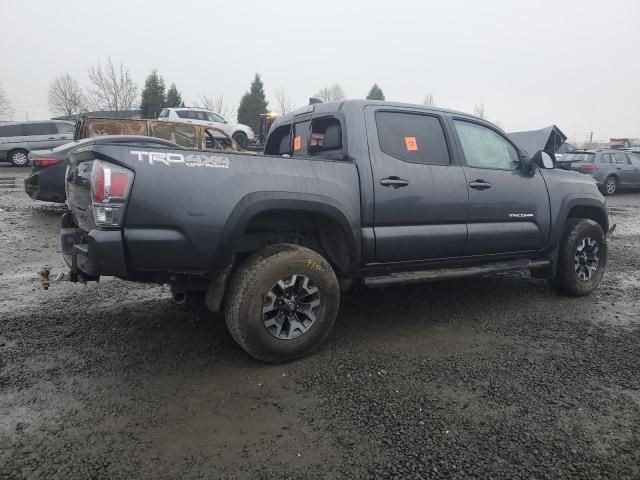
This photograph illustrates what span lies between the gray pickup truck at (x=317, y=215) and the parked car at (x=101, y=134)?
201 inches

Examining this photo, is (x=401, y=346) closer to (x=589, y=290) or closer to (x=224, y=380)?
(x=224, y=380)

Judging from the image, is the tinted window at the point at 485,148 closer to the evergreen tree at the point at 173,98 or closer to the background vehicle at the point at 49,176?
the background vehicle at the point at 49,176

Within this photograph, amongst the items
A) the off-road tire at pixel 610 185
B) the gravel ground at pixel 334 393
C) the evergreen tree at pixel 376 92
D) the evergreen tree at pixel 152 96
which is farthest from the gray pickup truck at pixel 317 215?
the evergreen tree at pixel 376 92

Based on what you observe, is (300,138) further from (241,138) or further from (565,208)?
(241,138)

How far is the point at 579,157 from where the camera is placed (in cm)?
1620

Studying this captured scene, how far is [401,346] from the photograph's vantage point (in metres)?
3.62

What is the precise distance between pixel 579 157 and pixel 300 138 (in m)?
15.2

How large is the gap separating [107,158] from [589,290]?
4.86m

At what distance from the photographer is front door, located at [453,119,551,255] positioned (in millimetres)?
4113

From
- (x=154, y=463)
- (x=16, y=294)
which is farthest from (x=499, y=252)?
(x=16, y=294)

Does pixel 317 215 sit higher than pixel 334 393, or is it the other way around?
pixel 317 215

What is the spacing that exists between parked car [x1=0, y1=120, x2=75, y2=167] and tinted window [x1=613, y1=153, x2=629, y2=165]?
20.9 m

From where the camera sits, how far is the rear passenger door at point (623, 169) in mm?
16156

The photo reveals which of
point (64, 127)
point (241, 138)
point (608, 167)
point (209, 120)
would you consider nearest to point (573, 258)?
point (608, 167)
